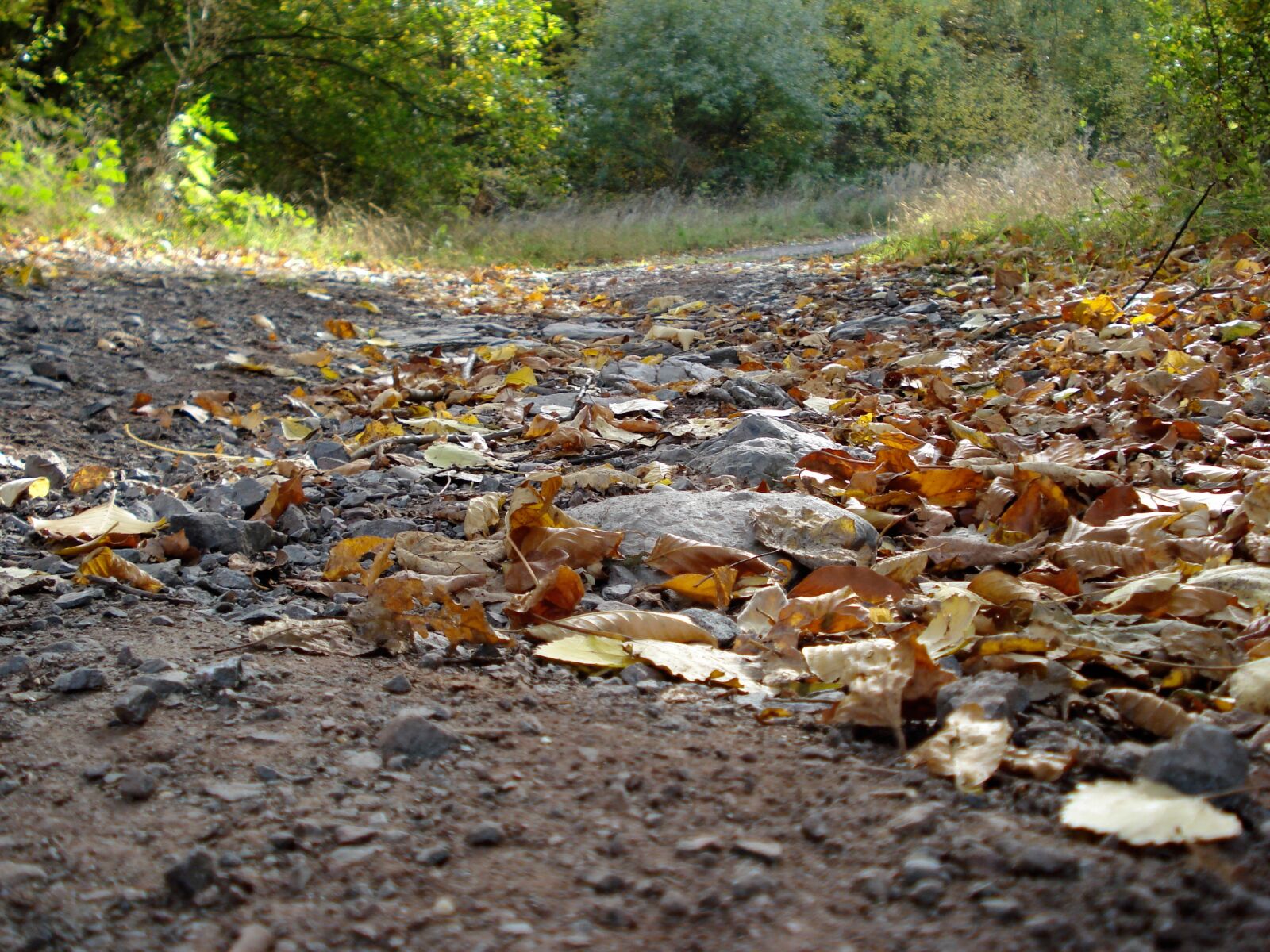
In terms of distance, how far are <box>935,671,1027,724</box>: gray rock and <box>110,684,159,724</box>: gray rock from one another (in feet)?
3.33

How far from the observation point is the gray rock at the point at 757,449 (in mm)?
2568

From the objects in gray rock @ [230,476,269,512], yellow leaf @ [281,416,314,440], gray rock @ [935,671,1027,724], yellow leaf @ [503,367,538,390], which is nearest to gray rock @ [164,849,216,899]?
gray rock @ [935,671,1027,724]

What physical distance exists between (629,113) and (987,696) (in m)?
19.6

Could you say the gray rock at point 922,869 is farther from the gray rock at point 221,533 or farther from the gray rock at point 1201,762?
the gray rock at point 221,533

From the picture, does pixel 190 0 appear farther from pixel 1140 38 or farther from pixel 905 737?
pixel 905 737

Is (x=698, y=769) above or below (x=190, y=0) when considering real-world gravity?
below

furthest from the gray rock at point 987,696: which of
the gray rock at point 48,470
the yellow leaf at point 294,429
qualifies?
the yellow leaf at point 294,429

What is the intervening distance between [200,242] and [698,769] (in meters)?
8.14

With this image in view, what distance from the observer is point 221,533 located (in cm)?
220

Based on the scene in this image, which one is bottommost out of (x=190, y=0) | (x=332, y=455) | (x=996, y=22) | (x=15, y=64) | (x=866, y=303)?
(x=332, y=455)

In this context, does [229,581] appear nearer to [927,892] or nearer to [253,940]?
[253,940]

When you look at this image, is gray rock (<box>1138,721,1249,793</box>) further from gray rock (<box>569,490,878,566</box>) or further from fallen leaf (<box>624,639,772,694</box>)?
gray rock (<box>569,490,878,566</box>)

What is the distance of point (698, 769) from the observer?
121cm

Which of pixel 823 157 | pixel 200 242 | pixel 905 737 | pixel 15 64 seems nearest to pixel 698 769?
pixel 905 737
